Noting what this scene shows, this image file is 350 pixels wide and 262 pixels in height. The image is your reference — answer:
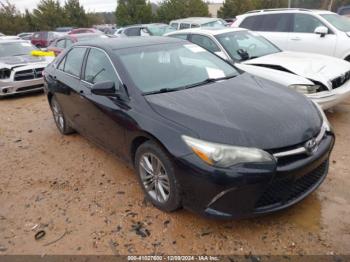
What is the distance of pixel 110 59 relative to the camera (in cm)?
344

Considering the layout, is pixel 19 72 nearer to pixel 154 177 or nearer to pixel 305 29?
pixel 154 177

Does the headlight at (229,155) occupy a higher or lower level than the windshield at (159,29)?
lower

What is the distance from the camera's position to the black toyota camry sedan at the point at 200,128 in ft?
7.70

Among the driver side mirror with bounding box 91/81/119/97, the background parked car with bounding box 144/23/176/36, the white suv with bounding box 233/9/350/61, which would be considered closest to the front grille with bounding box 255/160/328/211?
the driver side mirror with bounding box 91/81/119/97

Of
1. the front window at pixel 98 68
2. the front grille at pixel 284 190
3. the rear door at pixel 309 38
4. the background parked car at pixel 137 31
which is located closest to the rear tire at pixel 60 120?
the front window at pixel 98 68

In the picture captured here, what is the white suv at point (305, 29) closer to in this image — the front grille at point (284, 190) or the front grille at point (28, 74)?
the front grille at point (284, 190)

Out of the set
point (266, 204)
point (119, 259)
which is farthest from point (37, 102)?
point (266, 204)

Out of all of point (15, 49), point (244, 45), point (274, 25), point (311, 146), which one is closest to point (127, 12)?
point (15, 49)

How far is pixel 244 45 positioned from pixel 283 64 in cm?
122

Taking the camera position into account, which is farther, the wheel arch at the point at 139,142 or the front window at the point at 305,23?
the front window at the point at 305,23

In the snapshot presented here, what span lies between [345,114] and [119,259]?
177 inches

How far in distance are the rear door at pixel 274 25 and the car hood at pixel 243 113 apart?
501 cm

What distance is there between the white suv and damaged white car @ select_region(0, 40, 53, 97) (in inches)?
217

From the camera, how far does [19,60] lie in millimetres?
8102
